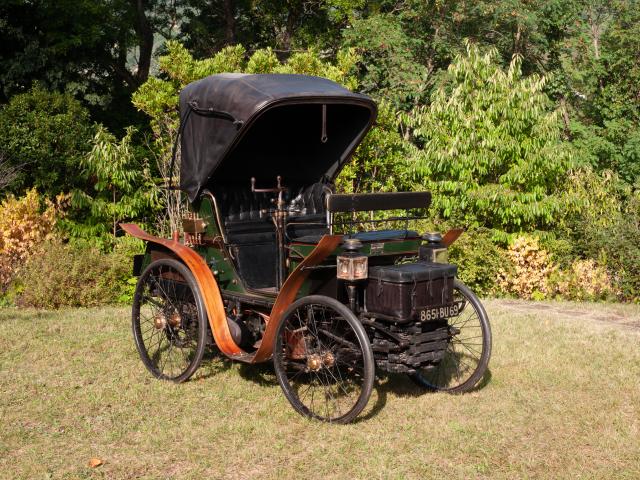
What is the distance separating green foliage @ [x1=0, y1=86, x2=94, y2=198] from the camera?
38.4 ft

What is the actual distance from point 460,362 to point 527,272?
468cm

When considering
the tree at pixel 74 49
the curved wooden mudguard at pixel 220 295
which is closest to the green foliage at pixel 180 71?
the tree at pixel 74 49

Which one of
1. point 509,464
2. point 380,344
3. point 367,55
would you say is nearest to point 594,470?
point 509,464

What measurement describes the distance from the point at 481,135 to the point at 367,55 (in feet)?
23.3

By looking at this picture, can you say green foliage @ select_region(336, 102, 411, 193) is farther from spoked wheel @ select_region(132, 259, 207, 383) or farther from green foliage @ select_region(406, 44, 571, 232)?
spoked wheel @ select_region(132, 259, 207, 383)

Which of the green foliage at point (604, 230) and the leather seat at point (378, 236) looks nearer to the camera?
the leather seat at point (378, 236)

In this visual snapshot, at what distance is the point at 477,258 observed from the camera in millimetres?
11094

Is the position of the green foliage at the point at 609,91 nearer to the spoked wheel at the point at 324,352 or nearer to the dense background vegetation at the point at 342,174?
the dense background vegetation at the point at 342,174

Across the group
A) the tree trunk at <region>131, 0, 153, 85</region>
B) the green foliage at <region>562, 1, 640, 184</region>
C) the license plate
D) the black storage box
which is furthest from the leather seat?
the tree trunk at <region>131, 0, 153, 85</region>

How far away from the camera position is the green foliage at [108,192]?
38.2 ft

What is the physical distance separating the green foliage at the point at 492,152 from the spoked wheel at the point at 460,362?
4.03 meters

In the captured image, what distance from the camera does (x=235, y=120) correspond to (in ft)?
19.9

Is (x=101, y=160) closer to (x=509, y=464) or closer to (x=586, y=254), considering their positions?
(x=586, y=254)

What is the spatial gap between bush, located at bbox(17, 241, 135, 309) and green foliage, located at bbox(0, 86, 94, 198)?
1.62 m
